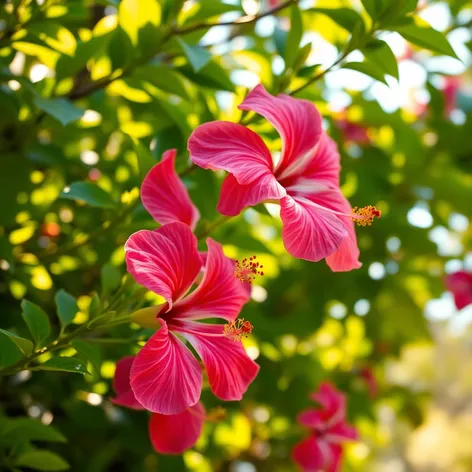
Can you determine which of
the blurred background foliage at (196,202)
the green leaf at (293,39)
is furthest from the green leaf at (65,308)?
the green leaf at (293,39)

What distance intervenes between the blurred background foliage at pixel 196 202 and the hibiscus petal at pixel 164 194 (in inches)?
2.7

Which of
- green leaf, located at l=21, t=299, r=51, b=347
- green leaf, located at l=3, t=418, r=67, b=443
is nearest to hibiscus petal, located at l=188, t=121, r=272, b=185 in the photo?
green leaf, located at l=21, t=299, r=51, b=347

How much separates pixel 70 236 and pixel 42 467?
397 mm

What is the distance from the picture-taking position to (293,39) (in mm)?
857

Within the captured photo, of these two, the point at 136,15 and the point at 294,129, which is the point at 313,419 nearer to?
the point at 294,129

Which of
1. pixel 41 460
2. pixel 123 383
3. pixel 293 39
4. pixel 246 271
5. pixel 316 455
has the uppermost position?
pixel 293 39

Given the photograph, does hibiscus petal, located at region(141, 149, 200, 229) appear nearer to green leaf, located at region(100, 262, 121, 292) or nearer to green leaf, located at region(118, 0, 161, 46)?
green leaf, located at region(100, 262, 121, 292)

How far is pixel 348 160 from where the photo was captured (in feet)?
4.28

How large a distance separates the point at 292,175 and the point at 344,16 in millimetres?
254

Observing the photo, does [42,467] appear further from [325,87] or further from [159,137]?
[325,87]

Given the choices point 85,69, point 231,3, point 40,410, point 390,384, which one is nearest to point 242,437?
point 390,384

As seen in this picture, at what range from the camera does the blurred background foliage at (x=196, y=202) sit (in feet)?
2.65

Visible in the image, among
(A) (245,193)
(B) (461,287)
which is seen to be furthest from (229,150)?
(B) (461,287)

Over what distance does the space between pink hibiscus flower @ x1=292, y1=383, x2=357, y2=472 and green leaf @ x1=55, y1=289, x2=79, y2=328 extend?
0.52 meters
